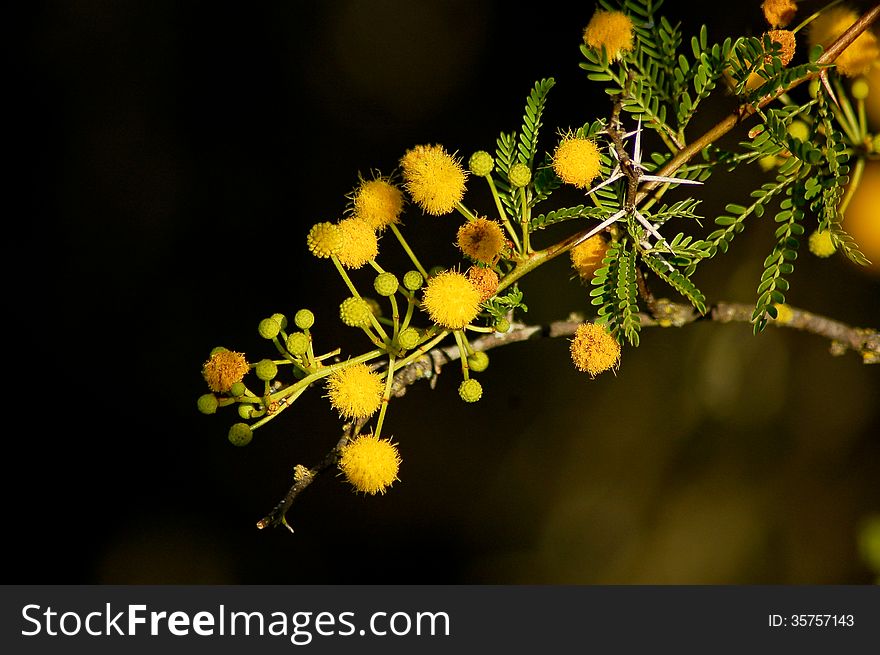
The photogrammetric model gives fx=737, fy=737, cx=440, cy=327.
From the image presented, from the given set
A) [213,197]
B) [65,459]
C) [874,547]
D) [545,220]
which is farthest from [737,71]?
[65,459]

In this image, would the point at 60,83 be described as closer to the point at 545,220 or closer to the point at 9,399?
the point at 9,399

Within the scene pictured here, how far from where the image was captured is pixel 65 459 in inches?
92.9

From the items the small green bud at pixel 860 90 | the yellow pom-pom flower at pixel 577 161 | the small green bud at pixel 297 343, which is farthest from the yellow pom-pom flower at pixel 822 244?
the small green bud at pixel 297 343

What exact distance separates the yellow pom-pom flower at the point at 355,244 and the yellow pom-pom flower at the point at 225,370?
0.51ft

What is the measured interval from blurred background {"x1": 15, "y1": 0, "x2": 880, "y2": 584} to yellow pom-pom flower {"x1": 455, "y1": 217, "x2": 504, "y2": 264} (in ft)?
4.50

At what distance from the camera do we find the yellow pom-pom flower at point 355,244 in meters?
0.78

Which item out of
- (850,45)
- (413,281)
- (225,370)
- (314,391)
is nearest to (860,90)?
(850,45)

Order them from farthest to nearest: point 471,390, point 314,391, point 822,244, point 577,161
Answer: point 314,391
point 822,244
point 471,390
point 577,161

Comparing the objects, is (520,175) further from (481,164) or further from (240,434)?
(240,434)

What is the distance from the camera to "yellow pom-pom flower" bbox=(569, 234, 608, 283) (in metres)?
0.81

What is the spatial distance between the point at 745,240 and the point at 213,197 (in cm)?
160

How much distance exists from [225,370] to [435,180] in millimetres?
304

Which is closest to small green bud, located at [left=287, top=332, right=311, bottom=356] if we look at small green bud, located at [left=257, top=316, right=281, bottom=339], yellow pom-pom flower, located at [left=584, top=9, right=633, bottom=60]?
small green bud, located at [left=257, top=316, right=281, bottom=339]

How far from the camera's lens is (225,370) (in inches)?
31.2
